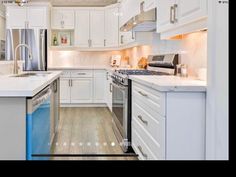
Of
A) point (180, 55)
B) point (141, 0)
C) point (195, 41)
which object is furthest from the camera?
point (141, 0)

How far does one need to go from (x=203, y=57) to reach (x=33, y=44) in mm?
4565

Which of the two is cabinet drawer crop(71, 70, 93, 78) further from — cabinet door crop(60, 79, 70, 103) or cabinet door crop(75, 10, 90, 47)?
cabinet door crop(75, 10, 90, 47)

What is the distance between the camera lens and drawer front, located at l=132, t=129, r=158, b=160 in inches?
88.0

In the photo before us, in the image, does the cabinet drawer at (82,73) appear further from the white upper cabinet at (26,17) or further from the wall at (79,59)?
the white upper cabinet at (26,17)

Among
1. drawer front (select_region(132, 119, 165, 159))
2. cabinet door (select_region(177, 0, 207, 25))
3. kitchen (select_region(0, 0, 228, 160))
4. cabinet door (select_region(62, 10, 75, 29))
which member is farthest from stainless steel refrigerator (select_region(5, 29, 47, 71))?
cabinet door (select_region(177, 0, 207, 25))

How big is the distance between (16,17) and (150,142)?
5250 mm

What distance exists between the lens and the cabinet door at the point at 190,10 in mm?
1762

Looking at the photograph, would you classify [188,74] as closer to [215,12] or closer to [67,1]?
[215,12]

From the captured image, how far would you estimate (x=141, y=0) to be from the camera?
4.10 meters

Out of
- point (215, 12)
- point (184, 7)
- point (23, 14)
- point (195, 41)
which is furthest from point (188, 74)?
point (23, 14)

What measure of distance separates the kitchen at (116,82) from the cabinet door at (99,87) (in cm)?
2

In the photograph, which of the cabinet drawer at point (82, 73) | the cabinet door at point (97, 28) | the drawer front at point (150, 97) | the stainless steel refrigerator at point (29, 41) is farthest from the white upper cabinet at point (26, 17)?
the drawer front at point (150, 97)
